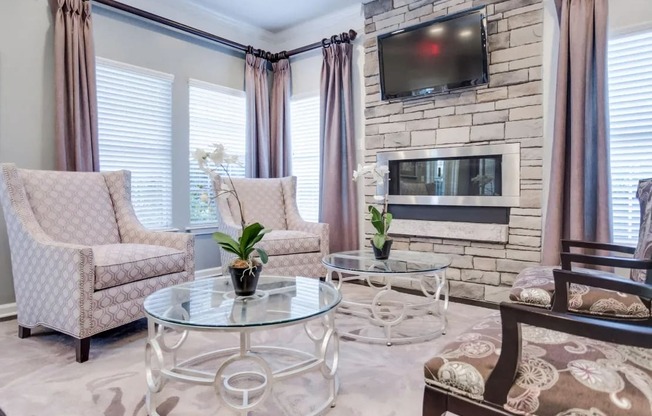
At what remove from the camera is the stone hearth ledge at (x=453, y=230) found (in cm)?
314

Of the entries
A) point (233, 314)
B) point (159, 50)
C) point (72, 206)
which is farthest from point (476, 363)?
point (159, 50)

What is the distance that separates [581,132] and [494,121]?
641 mm

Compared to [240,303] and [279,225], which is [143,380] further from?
[279,225]

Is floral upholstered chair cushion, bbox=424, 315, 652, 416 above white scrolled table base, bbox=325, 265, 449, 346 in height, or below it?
above

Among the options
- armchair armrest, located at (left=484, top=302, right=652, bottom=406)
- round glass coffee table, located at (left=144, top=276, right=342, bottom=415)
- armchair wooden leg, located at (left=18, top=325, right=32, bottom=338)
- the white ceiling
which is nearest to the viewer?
armchair armrest, located at (left=484, top=302, right=652, bottom=406)

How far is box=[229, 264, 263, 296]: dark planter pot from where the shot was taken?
69.4 inches

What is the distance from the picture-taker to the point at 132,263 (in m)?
2.34

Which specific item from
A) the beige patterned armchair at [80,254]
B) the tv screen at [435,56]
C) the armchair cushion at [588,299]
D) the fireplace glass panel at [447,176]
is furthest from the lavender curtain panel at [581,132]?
the beige patterned armchair at [80,254]

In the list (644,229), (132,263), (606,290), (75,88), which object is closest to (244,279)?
(132,263)

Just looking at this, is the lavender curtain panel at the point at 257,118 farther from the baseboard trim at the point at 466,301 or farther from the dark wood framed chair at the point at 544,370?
the dark wood framed chair at the point at 544,370

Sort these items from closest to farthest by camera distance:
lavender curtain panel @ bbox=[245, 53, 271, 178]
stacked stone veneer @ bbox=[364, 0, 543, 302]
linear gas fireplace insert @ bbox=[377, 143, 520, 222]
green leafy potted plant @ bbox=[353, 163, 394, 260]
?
green leafy potted plant @ bbox=[353, 163, 394, 260]
stacked stone veneer @ bbox=[364, 0, 543, 302]
linear gas fireplace insert @ bbox=[377, 143, 520, 222]
lavender curtain panel @ bbox=[245, 53, 271, 178]

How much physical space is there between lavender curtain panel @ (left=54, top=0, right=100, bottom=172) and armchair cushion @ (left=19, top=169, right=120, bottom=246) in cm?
33

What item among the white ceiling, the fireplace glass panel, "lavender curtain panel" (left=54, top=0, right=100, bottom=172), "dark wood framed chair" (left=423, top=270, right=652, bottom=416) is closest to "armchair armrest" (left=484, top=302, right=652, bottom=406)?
"dark wood framed chair" (left=423, top=270, right=652, bottom=416)

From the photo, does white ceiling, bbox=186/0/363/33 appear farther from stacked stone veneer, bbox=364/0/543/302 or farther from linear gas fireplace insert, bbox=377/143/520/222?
linear gas fireplace insert, bbox=377/143/520/222
